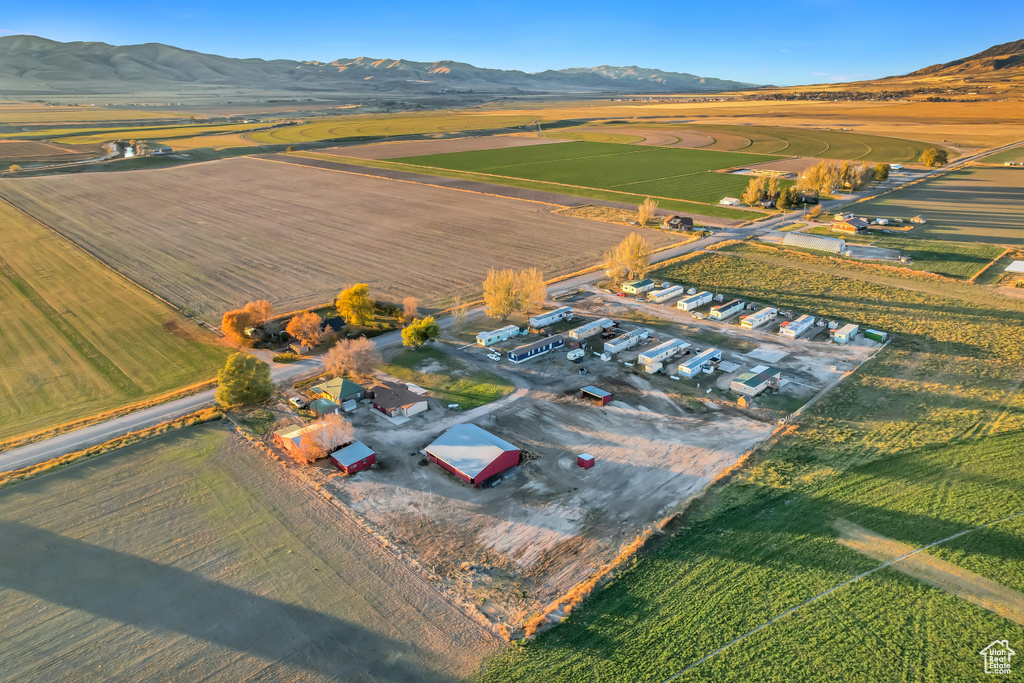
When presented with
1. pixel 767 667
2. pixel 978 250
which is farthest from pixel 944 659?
pixel 978 250

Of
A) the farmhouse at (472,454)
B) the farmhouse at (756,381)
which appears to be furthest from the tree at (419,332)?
the farmhouse at (756,381)

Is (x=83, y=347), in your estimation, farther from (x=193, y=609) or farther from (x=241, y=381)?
(x=193, y=609)

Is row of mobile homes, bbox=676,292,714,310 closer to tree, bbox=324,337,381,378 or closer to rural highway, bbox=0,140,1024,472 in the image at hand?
rural highway, bbox=0,140,1024,472

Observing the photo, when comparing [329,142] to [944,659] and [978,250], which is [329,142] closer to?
[978,250]

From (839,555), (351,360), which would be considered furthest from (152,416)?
(839,555)

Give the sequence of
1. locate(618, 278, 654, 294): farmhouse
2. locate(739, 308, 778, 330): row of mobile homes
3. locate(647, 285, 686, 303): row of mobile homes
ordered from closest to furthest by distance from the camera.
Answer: locate(739, 308, 778, 330): row of mobile homes < locate(647, 285, 686, 303): row of mobile homes < locate(618, 278, 654, 294): farmhouse

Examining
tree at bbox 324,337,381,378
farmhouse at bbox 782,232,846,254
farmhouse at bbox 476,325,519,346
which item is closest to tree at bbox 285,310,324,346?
tree at bbox 324,337,381,378
